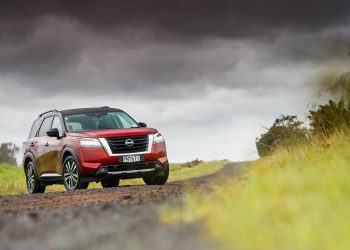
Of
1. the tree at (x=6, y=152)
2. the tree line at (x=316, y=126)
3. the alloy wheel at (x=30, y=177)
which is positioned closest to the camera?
the tree line at (x=316, y=126)

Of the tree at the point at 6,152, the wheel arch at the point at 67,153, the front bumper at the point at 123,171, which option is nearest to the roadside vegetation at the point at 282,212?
the front bumper at the point at 123,171

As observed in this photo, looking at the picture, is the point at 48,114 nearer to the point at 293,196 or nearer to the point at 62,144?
the point at 62,144

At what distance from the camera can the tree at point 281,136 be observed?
46.3 feet

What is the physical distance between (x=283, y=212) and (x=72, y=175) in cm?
1084

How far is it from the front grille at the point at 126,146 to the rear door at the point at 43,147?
2388 mm

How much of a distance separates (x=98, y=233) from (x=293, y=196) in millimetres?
1920

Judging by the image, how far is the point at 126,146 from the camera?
15898 millimetres

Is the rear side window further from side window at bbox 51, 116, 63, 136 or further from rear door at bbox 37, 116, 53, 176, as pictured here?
side window at bbox 51, 116, 63, 136

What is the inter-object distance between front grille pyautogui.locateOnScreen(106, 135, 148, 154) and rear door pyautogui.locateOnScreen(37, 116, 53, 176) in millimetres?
2388

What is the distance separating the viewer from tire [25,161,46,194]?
18.4 meters

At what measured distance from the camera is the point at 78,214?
7.33 m

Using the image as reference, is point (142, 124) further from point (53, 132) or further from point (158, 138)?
point (53, 132)

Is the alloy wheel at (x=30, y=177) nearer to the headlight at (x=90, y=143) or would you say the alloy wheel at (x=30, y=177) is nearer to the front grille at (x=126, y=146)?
the headlight at (x=90, y=143)

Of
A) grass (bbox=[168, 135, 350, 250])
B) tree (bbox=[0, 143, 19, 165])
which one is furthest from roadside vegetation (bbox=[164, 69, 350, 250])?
tree (bbox=[0, 143, 19, 165])
